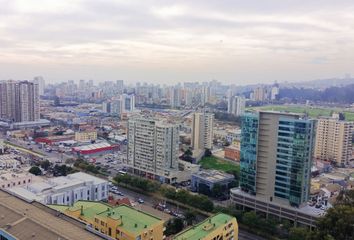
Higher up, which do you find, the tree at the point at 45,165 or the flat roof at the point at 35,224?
the flat roof at the point at 35,224

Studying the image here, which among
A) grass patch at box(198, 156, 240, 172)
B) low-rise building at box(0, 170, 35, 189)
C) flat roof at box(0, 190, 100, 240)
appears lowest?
grass patch at box(198, 156, 240, 172)

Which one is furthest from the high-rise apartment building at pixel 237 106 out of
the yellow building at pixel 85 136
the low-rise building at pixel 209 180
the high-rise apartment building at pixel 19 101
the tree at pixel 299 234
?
the tree at pixel 299 234

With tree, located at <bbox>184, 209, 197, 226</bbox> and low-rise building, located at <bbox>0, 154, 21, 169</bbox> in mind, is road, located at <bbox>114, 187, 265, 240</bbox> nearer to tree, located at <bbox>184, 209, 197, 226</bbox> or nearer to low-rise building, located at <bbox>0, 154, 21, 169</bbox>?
tree, located at <bbox>184, 209, 197, 226</bbox>

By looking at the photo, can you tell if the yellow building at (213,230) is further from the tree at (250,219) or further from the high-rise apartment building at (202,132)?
the high-rise apartment building at (202,132)

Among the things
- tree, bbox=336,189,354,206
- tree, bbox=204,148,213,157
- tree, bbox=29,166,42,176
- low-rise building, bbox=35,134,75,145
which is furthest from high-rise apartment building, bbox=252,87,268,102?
tree, bbox=29,166,42,176

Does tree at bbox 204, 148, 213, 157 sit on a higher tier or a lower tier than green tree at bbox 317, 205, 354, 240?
lower

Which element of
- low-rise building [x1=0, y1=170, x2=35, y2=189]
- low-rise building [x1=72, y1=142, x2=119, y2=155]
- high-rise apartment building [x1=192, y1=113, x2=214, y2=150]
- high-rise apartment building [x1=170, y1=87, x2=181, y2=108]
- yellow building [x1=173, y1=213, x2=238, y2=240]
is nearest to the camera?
yellow building [x1=173, y1=213, x2=238, y2=240]
